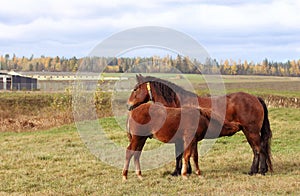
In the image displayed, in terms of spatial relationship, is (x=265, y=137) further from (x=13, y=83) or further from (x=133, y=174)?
(x=13, y=83)

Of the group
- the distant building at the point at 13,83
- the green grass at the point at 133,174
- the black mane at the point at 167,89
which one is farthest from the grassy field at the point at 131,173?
the distant building at the point at 13,83

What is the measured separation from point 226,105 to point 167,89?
4.50 feet

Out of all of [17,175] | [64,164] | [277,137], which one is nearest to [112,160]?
[64,164]

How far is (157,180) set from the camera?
315 inches

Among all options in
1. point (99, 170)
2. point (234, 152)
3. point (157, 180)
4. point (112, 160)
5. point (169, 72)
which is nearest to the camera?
point (157, 180)

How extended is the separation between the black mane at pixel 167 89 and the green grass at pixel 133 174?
1.69 m

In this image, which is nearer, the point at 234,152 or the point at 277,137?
the point at 234,152

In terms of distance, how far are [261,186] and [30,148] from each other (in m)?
8.93

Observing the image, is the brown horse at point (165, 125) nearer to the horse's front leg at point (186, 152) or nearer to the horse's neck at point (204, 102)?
the horse's front leg at point (186, 152)

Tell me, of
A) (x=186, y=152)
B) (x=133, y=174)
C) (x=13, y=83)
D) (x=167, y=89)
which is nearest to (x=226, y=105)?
(x=167, y=89)

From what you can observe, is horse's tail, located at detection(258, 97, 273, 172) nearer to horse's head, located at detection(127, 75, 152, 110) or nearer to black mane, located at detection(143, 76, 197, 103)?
black mane, located at detection(143, 76, 197, 103)

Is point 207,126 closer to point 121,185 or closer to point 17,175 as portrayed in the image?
point 121,185

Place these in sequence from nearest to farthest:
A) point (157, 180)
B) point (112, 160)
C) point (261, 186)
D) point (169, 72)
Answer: point (261, 186), point (157, 180), point (169, 72), point (112, 160)

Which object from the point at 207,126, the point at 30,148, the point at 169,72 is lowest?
the point at 30,148
